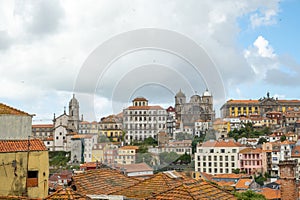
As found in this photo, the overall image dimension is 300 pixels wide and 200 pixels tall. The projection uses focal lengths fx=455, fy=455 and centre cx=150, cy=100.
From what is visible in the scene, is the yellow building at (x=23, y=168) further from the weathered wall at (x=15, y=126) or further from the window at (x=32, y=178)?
the weathered wall at (x=15, y=126)

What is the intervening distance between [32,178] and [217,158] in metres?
42.3

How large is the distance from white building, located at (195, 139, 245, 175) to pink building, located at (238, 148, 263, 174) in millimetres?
698

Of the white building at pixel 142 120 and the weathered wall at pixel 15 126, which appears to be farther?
the white building at pixel 142 120

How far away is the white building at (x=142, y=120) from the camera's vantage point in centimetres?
4100

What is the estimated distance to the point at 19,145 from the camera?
841 cm

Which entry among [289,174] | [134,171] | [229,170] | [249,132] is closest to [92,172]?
[289,174]

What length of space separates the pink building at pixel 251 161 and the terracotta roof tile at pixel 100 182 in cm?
4015

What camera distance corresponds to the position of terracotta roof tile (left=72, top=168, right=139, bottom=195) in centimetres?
802

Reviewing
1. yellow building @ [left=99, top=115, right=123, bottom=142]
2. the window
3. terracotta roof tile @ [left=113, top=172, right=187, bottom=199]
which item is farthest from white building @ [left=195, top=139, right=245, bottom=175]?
terracotta roof tile @ [left=113, top=172, right=187, bottom=199]

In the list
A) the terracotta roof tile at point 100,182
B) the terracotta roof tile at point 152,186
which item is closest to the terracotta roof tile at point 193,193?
the terracotta roof tile at point 152,186

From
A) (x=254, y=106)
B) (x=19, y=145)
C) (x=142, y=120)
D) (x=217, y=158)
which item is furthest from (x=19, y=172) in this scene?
(x=254, y=106)

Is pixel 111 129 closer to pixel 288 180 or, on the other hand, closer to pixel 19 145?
pixel 19 145

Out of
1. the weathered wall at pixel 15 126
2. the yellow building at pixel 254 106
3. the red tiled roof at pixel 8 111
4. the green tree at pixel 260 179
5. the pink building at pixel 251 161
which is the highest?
the yellow building at pixel 254 106

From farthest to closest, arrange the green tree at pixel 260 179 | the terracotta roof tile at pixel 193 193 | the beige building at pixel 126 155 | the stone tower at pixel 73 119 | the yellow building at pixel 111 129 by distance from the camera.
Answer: the stone tower at pixel 73 119
the yellow building at pixel 111 129
the beige building at pixel 126 155
the green tree at pixel 260 179
the terracotta roof tile at pixel 193 193
